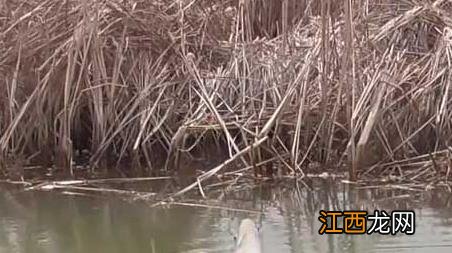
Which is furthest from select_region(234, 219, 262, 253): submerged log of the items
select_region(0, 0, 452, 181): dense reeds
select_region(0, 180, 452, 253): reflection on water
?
select_region(0, 0, 452, 181): dense reeds

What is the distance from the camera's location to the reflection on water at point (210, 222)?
167 inches

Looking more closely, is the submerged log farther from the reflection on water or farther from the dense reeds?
the dense reeds

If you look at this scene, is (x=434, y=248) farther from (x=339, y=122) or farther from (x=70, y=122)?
(x=70, y=122)

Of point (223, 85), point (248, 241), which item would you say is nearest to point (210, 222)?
point (223, 85)

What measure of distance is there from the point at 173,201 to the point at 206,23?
1973 millimetres

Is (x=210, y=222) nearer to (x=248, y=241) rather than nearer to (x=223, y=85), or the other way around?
(x=223, y=85)

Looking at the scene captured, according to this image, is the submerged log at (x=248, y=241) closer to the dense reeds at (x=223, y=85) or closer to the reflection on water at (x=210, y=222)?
the reflection on water at (x=210, y=222)

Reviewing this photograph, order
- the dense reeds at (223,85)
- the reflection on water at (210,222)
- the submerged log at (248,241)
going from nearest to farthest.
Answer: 1. the submerged log at (248,241)
2. the reflection on water at (210,222)
3. the dense reeds at (223,85)

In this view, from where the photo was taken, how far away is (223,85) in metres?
6.18

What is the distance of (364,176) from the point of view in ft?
17.5

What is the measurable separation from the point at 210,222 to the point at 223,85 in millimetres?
1717

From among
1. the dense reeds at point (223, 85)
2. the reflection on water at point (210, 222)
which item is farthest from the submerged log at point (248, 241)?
the dense reeds at point (223, 85)

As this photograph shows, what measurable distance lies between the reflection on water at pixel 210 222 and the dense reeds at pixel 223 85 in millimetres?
381

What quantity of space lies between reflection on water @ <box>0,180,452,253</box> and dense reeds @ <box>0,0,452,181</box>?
38 cm
